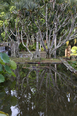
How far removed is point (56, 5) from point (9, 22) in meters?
7.84

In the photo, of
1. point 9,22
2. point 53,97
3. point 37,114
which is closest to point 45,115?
point 37,114

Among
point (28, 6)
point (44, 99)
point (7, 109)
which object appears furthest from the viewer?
point (28, 6)

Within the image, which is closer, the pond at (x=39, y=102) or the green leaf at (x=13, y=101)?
the pond at (x=39, y=102)

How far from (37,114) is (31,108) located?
1.12 ft

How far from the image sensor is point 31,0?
14.1 m

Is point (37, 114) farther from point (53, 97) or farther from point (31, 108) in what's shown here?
point (53, 97)

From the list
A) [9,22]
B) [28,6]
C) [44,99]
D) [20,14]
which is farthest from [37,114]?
[9,22]

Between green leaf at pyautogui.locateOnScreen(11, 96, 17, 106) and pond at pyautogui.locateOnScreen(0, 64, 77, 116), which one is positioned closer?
pond at pyautogui.locateOnScreen(0, 64, 77, 116)

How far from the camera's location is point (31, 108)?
3.45 meters

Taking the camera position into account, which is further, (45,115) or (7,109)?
(7,109)

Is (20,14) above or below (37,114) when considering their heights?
above

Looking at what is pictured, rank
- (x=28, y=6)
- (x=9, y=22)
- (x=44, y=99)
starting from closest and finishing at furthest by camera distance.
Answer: (x=44, y=99) → (x=28, y=6) → (x=9, y=22)

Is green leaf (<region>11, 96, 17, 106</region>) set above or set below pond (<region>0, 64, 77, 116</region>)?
above

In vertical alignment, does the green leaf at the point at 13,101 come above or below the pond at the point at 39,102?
above
